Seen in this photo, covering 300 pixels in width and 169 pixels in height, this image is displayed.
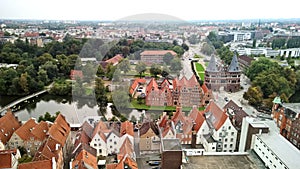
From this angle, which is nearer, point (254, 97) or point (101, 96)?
point (101, 96)

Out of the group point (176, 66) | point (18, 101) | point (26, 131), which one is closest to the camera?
point (26, 131)

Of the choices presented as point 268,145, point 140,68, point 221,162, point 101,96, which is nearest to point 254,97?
point 140,68

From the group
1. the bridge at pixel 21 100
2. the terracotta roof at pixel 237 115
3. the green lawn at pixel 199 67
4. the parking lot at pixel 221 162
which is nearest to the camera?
the parking lot at pixel 221 162

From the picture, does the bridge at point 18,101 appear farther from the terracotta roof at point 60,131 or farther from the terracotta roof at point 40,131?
the terracotta roof at point 60,131

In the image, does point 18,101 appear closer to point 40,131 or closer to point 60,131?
point 40,131

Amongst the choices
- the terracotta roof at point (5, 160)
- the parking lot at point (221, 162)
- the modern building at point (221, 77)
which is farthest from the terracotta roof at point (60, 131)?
the modern building at point (221, 77)

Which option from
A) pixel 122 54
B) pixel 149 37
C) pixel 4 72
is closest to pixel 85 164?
pixel 149 37
